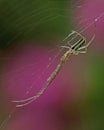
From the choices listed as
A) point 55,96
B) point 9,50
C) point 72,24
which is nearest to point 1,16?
point 9,50

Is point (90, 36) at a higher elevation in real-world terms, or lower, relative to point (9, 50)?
lower

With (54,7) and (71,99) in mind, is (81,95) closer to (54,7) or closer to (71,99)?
(71,99)

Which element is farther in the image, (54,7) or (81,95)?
(54,7)

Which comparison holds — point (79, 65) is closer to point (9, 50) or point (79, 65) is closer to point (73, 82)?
point (73, 82)

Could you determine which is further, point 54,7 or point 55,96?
point 54,7

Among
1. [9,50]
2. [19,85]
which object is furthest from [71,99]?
[9,50]

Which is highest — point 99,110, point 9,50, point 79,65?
point 9,50
